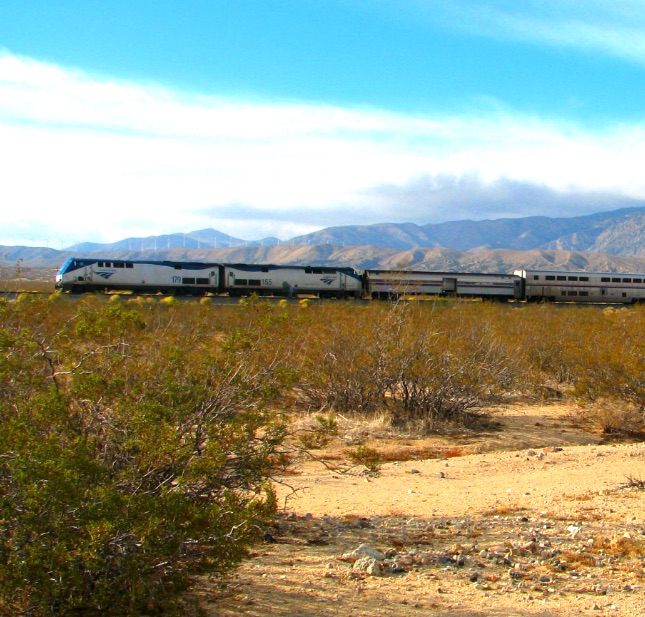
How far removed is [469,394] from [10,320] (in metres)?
10.3

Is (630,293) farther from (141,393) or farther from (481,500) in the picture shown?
(141,393)

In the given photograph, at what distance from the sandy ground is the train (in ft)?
116

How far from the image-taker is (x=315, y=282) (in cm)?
5350

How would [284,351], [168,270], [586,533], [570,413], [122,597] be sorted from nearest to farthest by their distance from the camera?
[122,597]
[586,533]
[284,351]
[570,413]
[168,270]

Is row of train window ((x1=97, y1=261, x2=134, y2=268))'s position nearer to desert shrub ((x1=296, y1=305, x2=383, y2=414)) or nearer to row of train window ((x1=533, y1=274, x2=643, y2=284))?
row of train window ((x1=533, y1=274, x2=643, y2=284))

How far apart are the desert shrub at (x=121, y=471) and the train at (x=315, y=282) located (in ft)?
130

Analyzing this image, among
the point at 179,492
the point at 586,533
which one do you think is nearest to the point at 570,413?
the point at 586,533

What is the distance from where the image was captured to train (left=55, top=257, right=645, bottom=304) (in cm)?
4888

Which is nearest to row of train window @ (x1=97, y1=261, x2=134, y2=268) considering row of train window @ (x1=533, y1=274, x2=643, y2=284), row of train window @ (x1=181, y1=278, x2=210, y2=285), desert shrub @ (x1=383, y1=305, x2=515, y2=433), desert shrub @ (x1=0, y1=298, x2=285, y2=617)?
row of train window @ (x1=181, y1=278, x2=210, y2=285)

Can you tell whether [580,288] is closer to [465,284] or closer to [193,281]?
[465,284]

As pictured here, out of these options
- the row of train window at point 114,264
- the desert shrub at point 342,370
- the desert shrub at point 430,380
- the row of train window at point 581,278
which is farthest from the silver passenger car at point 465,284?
the desert shrub at point 430,380

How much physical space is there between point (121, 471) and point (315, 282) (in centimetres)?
4807

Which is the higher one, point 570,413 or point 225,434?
point 225,434

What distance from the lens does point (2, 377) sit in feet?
19.8
